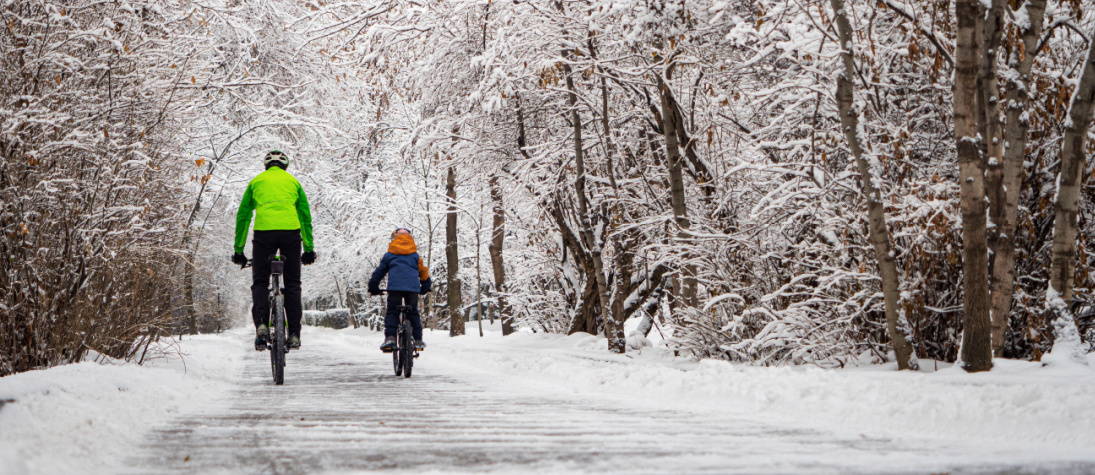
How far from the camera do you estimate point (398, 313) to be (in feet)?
34.3

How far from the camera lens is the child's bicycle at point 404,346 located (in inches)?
398

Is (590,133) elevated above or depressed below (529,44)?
below

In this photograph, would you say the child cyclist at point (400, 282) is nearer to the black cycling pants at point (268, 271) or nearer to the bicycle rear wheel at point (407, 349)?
the bicycle rear wheel at point (407, 349)

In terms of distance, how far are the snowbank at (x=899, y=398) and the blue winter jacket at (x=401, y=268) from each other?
2.02 m

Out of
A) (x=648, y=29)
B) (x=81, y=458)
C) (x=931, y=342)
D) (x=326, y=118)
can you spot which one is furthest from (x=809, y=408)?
(x=326, y=118)

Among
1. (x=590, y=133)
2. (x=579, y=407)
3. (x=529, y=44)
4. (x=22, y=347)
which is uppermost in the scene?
(x=529, y=44)

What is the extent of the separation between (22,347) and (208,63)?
5137mm

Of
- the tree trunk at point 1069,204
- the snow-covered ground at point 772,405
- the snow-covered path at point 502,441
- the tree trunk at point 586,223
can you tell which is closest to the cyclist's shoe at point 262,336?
the snow-covered ground at point 772,405

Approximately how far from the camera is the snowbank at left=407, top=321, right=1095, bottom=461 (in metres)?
4.57

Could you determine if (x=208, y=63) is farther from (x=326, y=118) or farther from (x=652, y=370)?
(x=326, y=118)

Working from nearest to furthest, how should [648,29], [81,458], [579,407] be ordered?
[81,458] → [579,407] → [648,29]

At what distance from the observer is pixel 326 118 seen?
64.5 feet

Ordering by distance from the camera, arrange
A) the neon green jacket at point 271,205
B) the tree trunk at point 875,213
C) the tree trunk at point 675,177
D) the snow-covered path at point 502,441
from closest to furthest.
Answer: the snow-covered path at point 502,441 < the tree trunk at point 875,213 < the neon green jacket at point 271,205 < the tree trunk at point 675,177

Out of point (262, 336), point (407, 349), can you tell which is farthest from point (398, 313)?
point (262, 336)
